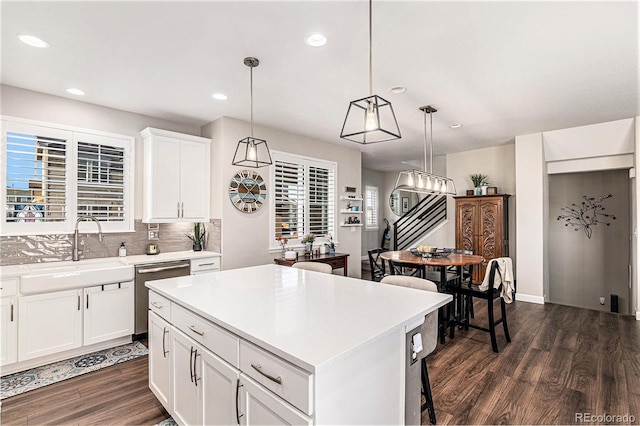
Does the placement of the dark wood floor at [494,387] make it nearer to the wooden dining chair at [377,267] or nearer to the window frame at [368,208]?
the wooden dining chair at [377,267]

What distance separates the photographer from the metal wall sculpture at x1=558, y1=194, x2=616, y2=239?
19.5 feet

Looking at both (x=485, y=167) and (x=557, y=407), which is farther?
(x=485, y=167)

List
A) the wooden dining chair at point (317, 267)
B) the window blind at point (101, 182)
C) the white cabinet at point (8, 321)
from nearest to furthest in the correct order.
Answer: the white cabinet at point (8, 321)
the wooden dining chair at point (317, 267)
the window blind at point (101, 182)

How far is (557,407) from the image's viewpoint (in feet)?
7.92

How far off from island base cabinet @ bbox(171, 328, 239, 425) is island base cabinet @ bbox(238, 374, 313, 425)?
0.07 meters

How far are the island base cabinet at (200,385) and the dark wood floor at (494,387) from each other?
2.02ft

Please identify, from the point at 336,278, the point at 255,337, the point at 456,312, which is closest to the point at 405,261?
the point at 456,312

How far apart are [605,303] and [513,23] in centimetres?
643

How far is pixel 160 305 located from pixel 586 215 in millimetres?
7363

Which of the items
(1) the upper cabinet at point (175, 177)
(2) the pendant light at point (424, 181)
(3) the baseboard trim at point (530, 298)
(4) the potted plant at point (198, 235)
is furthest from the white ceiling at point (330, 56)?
(3) the baseboard trim at point (530, 298)

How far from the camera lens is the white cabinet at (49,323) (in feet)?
9.78

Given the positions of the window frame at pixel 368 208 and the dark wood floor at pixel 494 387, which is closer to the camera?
the dark wood floor at pixel 494 387

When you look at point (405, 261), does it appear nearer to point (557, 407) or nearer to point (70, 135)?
point (557, 407)

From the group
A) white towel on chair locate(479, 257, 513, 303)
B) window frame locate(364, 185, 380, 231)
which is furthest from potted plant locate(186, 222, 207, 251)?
window frame locate(364, 185, 380, 231)
